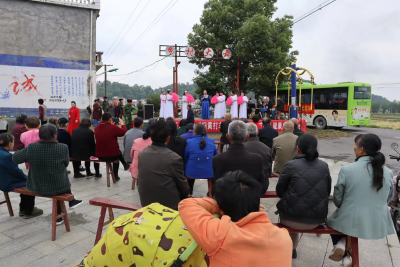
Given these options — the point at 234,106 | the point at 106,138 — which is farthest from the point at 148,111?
the point at 106,138

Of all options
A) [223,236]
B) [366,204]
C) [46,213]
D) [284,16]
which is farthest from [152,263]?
[284,16]

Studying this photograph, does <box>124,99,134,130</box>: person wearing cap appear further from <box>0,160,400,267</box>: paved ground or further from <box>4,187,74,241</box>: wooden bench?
<box>4,187,74,241</box>: wooden bench

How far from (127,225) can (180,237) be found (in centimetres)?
28

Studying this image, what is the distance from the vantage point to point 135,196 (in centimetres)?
520

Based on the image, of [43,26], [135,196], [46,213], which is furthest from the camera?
[43,26]

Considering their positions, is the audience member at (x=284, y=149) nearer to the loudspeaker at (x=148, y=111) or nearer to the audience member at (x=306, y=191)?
the audience member at (x=306, y=191)

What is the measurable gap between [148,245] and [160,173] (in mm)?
1477

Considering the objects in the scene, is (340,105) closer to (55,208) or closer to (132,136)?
(132,136)

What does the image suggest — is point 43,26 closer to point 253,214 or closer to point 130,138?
point 130,138

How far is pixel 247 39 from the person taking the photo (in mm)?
20484

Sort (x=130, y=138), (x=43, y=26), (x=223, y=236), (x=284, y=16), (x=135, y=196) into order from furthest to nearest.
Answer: (x=284, y=16)
(x=43, y=26)
(x=130, y=138)
(x=135, y=196)
(x=223, y=236)

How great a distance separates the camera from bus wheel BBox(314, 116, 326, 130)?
18.1 meters

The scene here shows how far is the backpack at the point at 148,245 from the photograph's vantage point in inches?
56.0

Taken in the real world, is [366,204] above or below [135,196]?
above
